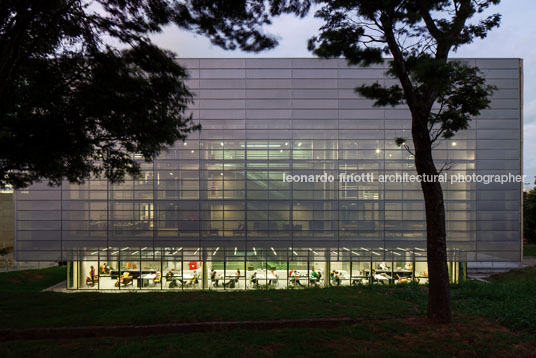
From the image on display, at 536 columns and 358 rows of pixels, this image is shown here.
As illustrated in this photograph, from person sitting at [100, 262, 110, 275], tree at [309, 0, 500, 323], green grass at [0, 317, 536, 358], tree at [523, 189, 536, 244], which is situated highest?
tree at [309, 0, 500, 323]

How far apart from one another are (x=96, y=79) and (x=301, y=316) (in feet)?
27.1

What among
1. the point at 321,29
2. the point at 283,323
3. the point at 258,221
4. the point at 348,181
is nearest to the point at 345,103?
the point at 348,181

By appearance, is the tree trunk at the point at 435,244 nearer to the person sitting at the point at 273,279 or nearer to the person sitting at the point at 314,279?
the person sitting at the point at 314,279

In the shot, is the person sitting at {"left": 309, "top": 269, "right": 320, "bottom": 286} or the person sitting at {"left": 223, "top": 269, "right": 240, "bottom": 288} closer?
the person sitting at {"left": 223, "top": 269, "right": 240, "bottom": 288}

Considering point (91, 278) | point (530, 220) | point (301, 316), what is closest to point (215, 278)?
point (91, 278)

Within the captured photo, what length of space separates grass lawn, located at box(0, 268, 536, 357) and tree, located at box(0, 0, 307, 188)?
14.8 ft

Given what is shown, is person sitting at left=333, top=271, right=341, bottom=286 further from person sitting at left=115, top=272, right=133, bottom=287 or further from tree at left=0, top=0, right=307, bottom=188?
tree at left=0, top=0, right=307, bottom=188

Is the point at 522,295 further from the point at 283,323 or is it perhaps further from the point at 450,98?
the point at 283,323

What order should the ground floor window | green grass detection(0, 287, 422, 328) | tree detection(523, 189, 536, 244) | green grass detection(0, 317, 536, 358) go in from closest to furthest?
1. green grass detection(0, 317, 536, 358)
2. green grass detection(0, 287, 422, 328)
3. the ground floor window
4. tree detection(523, 189, 536, 244)

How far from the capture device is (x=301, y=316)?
6.28 metres

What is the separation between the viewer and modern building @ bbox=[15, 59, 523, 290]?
2145 cm

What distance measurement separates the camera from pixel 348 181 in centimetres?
2180

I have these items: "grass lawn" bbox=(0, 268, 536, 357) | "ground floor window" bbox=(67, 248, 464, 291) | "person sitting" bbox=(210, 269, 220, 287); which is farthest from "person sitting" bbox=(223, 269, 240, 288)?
"grass lawn" bbox=(0, 268, 536, 357)

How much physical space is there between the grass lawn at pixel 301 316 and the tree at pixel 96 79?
4.52m
